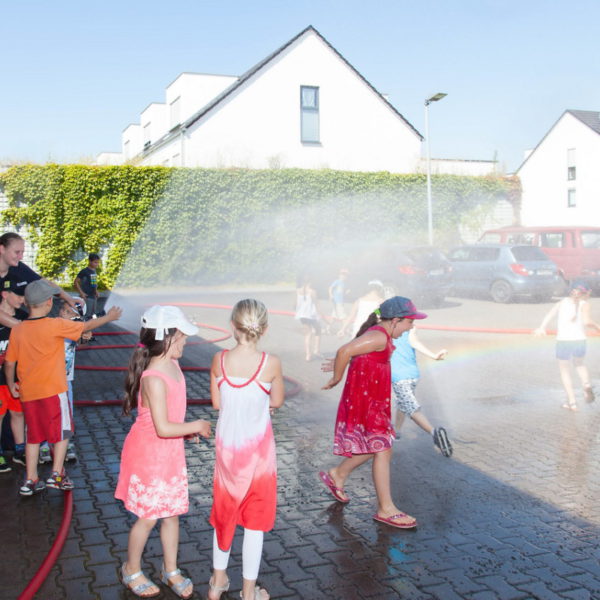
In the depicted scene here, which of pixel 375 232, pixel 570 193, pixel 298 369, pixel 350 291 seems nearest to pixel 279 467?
pixel 298 369

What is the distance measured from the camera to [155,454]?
3854mm

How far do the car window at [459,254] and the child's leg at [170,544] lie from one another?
1923 centimetres

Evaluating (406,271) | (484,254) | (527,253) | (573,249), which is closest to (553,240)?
(573,249)

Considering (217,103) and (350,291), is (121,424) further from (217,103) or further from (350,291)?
(217,103)

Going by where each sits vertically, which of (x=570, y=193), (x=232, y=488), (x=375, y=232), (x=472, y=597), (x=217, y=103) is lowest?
(x=472, y=597)

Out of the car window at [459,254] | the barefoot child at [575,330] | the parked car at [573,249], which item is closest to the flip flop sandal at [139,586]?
the barefoot child at [575,330]

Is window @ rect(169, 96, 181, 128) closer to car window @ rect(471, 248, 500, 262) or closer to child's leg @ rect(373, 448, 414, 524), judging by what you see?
car window @ rect(471, 248, 500, 262)

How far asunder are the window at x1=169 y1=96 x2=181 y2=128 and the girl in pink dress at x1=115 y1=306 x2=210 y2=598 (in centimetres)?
3399

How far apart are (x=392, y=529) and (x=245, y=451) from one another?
1573 millimetres

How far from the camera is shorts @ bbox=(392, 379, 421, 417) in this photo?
21.4ft

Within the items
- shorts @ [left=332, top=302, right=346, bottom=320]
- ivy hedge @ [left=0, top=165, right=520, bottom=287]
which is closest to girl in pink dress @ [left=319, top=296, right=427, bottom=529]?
shorts @ [left=332, top=302, right=346, bottom=320]

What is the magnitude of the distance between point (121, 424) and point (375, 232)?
2226 centimetres

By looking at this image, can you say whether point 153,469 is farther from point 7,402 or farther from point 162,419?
point 7,402

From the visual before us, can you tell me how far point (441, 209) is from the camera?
31.0 metres
